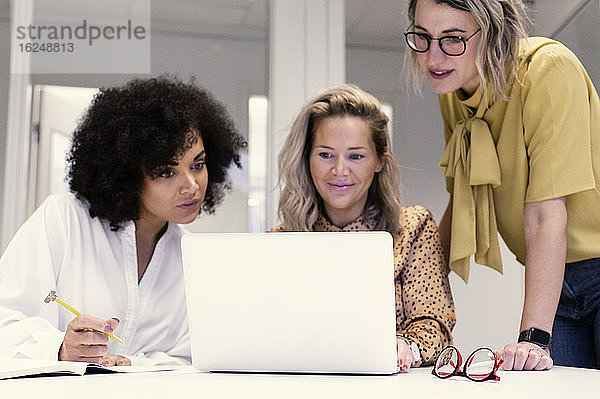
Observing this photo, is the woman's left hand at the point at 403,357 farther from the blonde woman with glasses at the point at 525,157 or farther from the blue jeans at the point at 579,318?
the blue jeans at the point at 579,318

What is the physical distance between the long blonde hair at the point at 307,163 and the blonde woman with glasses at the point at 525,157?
184mm

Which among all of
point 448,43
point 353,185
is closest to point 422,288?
point 353,185

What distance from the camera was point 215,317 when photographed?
100 cm

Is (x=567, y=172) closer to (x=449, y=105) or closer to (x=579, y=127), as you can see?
(x=579, y=127)

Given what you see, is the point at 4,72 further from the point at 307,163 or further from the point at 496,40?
the point at 496,40

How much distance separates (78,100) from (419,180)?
1.29m

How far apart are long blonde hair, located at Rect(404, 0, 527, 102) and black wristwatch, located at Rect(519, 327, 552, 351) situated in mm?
539

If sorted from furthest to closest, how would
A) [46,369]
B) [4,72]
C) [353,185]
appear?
[4,72], [353,185], [46,369]

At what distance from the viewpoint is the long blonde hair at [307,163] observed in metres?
1.81

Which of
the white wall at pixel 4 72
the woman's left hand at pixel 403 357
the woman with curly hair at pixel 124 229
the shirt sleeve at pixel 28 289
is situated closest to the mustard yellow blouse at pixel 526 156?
the woman's left hand at pixel 403 357

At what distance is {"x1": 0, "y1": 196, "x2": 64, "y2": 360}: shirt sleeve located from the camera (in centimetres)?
149

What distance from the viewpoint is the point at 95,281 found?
172 centimetres

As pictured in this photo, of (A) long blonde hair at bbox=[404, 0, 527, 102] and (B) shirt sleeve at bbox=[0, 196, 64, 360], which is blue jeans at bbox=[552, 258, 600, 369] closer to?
(A) long blonde hair at bbox=[404, 0, 527, 102]

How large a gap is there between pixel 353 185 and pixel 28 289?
0.88 metres
